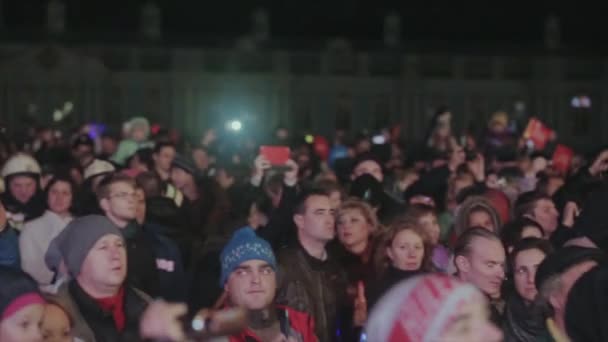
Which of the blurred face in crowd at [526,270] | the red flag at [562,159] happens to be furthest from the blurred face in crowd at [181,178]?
the blurred face in crowd at [526,270]

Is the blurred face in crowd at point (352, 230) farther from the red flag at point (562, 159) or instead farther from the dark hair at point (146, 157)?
the red flag at point (562, 159)

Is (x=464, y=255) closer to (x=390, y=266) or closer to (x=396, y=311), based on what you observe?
(x=390, y=266)

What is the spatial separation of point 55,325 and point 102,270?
72cm

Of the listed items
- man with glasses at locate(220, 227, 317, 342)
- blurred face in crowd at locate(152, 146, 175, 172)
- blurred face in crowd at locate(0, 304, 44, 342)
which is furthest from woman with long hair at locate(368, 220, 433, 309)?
blurred face in crowd at locate(152, 146, 175, 172)

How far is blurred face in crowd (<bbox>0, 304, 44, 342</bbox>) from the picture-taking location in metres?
4.26

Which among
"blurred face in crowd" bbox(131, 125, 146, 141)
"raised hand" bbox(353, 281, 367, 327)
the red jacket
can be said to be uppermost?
"blurred face in crowd" bbox(131, 125, 146, 141)

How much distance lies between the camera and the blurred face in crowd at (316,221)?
6859 millimetres

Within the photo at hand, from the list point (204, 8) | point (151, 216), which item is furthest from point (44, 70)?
point (151, 216)

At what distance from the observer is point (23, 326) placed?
4.30 m

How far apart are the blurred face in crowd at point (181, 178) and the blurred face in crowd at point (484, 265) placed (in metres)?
4.51

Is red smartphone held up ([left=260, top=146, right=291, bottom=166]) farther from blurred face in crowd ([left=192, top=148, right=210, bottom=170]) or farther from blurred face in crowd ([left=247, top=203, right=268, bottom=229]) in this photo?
blurred face in crowd ([left=192, top=148, right=210, bottom=170])

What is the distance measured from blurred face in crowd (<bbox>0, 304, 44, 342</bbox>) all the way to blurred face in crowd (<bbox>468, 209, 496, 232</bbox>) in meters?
3.88

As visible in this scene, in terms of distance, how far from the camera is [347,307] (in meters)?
6.78

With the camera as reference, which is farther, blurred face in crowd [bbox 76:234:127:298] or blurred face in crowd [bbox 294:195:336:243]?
blurred face in crowd [bbox 294:195:336:243]
